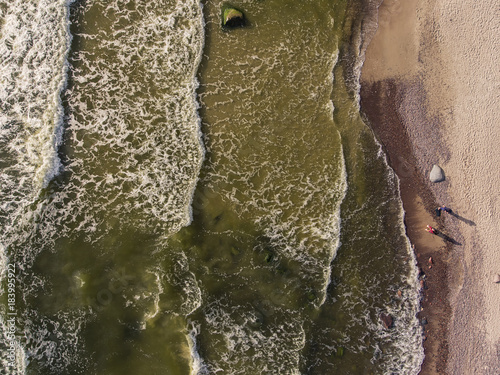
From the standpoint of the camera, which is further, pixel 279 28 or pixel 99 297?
pixel 279 28

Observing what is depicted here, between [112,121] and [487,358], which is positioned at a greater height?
[112,121]

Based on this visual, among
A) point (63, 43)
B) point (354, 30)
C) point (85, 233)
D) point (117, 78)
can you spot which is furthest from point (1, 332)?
point (354, 30)

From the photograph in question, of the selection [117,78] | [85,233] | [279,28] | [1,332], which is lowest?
[1,332]

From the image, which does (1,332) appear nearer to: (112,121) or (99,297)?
(99,297)

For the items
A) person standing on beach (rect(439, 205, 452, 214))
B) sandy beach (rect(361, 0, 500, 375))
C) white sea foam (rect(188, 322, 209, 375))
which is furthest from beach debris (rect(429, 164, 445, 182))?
white sea foam (rect(188, 322, 209, 375))

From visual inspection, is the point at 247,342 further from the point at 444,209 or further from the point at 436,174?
the point at 436,174

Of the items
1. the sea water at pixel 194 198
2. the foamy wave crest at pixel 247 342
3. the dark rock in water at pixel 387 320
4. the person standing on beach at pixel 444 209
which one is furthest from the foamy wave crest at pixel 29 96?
the person standing on beach at pixel 444 209
